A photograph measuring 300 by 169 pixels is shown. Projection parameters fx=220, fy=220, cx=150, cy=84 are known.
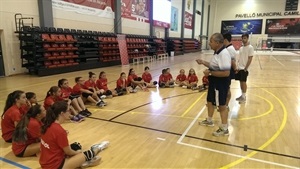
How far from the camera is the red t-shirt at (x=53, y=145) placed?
2.35 meters

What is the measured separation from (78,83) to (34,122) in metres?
2.50

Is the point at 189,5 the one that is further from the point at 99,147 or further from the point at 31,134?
the point at 31,134

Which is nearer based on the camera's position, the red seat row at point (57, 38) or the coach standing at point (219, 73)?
the coach standing at point (219, 73)

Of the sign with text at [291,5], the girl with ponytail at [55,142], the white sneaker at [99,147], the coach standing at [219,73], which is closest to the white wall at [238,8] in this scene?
the sign with text at [291,5]

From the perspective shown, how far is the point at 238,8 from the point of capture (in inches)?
1377

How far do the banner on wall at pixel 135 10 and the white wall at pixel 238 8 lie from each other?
22.0 metres

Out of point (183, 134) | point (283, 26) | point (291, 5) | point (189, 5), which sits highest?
point (291, 5)

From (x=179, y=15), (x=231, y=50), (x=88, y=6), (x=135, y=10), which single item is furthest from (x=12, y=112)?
(x=179, y=15)

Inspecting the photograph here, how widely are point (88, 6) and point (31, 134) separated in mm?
11225

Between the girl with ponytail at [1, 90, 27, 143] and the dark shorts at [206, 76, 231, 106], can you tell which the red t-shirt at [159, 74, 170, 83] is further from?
the girl with ponytail at [1, 90, 27, 143]

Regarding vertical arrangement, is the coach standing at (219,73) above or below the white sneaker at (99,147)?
above

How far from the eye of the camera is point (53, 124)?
238cm

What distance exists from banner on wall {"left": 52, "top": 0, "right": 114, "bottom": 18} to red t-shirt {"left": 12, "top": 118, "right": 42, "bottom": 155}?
30.8ft

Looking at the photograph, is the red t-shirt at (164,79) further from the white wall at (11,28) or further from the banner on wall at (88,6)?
the banner on wall at (88,6)
